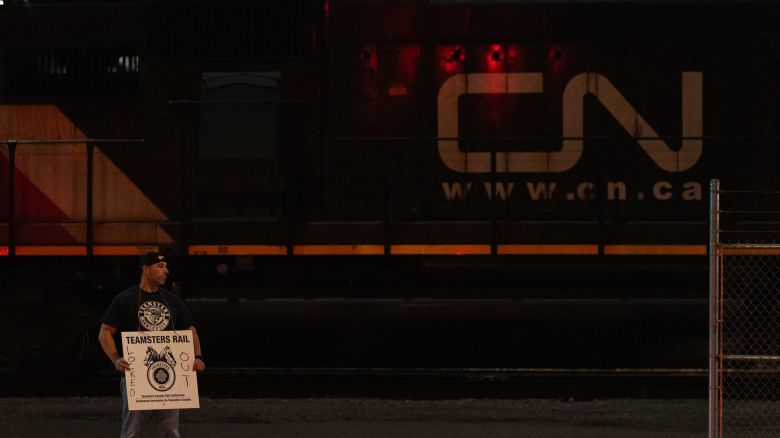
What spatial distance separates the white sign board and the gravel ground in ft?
5.37

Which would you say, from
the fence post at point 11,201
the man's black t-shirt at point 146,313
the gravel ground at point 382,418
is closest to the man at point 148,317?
the man's black t-shirt at point 146,313

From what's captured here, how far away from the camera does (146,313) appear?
5.48 metres

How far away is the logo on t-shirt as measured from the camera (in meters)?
5.46

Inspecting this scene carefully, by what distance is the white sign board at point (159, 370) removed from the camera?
17.7 feet

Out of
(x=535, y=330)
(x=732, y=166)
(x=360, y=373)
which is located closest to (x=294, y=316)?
(x=360, y=373)

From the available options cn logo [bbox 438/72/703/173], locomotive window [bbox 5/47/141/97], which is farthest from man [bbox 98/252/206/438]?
locomotive window [bbox 5/47/141/97]

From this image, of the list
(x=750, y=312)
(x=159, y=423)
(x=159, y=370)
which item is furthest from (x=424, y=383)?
(x=159, y=370)

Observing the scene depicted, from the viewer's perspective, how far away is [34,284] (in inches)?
352

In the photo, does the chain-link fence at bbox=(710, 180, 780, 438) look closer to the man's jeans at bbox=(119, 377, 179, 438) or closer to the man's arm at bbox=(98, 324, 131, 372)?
the man's jeans at bbox=(119, 377, 179, 438)

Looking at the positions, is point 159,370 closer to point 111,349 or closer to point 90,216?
point 111,349

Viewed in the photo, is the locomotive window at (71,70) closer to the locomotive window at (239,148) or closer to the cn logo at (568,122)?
the locomotive window at (239,148)

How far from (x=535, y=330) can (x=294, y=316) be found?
2.03 meters

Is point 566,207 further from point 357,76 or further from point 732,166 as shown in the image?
point 357,76

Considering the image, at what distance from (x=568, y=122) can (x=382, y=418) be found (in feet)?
10.5
